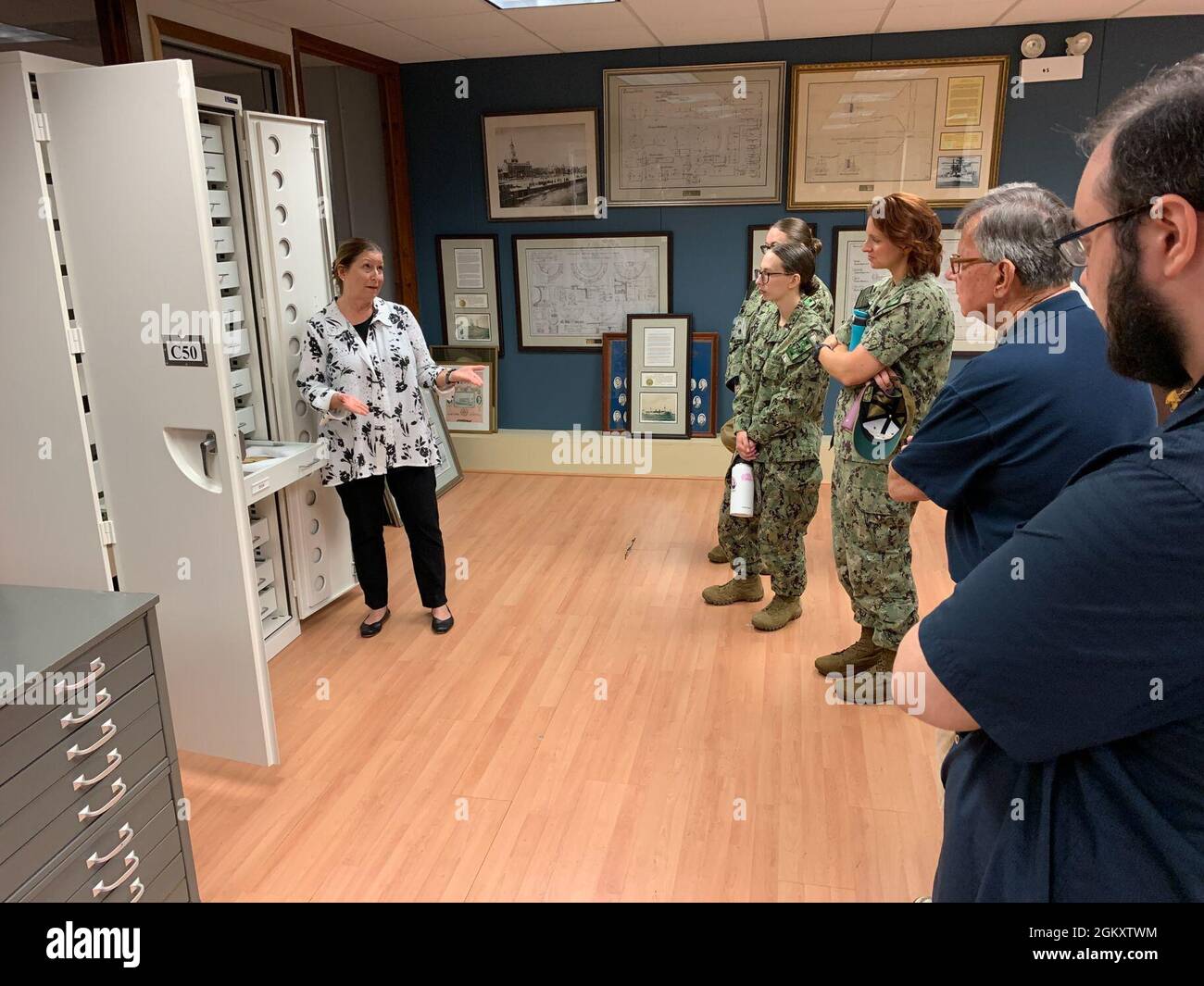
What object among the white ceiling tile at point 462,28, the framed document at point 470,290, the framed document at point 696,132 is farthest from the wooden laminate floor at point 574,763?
the white ceiling tile at point 462,28

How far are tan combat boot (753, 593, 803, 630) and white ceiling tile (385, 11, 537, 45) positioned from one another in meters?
3.04

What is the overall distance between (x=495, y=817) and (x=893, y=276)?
6.75ft

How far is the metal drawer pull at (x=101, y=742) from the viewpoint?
5.45ft

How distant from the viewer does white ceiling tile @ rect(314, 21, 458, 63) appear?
4.33 meters

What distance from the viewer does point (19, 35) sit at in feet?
9.71

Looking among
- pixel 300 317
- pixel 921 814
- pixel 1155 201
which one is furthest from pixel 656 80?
pixel 1155 201

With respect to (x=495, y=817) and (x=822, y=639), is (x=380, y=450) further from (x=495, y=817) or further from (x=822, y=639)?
(x=822, y=639)

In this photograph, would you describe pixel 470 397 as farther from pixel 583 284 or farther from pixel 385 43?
pixel 385 43

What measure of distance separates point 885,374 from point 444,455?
3.60 m

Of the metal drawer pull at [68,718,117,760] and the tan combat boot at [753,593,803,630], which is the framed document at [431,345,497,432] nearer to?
the tan combat boot at [753,593,803,630]

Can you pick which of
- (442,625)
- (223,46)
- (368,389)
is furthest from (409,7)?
(442,625)

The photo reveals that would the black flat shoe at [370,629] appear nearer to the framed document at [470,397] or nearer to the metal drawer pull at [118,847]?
the metal drawer pull at [118,847]
